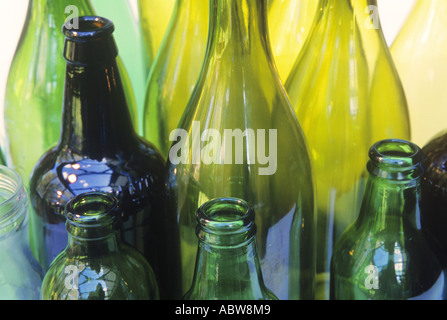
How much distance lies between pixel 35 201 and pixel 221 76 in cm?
18

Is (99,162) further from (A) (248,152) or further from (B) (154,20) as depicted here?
(B) (154,20)

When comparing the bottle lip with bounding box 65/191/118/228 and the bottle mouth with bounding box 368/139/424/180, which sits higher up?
the bottle mouth with bounding box 368/139/424/180

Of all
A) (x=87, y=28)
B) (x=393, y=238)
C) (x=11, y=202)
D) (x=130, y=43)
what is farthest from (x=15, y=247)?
(x=130, y=43)

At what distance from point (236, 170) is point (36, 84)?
0.93 feet

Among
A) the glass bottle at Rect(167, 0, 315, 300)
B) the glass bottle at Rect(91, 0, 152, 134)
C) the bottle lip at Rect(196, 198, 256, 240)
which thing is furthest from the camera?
the glass bottle at Rect(91, 0, 152, 134)

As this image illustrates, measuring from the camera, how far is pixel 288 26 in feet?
2.03

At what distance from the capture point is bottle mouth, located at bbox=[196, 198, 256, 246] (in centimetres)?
34

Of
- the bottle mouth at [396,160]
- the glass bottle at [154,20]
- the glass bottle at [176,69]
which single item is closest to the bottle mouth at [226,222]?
the bottle mouth at [396,160]

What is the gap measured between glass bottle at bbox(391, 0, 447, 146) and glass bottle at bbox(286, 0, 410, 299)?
56mm

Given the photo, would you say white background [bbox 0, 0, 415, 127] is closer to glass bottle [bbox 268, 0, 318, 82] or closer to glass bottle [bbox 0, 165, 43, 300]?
glass bottle [bbox 268, 0, 318, 82]

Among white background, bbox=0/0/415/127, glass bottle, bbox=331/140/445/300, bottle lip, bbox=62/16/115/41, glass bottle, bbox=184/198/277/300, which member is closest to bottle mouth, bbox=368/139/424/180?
glass bottle, bbox=331/140/445/300

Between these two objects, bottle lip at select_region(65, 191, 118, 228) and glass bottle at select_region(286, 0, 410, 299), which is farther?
glass bottle at select_region(286, 0, 410, 299)
